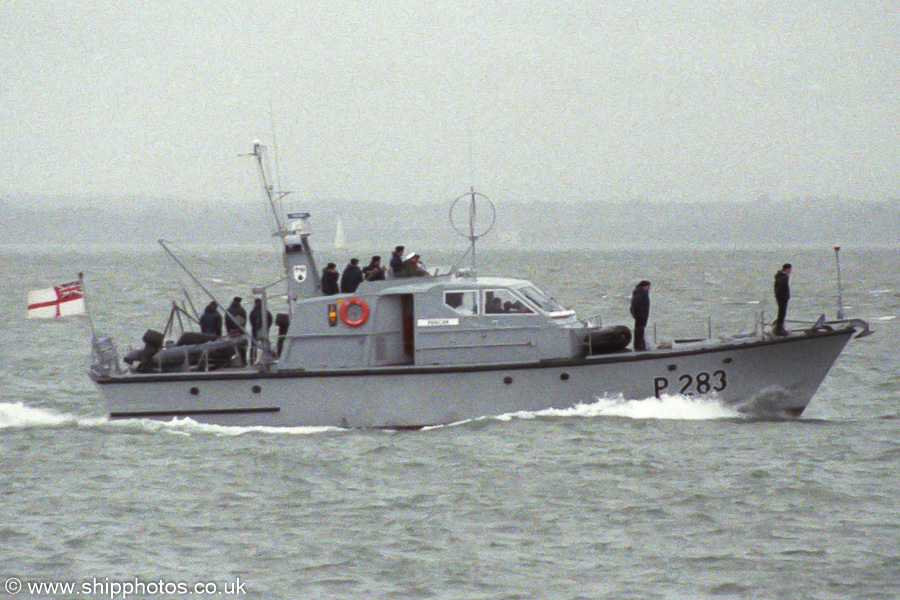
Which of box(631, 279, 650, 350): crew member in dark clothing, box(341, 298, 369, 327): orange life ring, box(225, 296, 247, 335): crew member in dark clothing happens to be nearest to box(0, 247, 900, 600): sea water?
box(631, 279, 650, 350): crew member in dark clothing

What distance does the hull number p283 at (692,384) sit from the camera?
2253cm

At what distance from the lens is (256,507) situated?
60.0ft

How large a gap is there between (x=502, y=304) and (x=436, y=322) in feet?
4.18

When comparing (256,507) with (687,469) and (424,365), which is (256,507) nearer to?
(424,365)

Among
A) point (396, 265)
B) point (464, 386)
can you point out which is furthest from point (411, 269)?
point (464, 386)

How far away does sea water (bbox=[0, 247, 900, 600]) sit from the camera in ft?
49.8

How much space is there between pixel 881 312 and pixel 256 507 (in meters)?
48.3

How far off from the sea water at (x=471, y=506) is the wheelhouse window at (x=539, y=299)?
204cm

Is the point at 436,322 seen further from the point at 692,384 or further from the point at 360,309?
the point at 692,384

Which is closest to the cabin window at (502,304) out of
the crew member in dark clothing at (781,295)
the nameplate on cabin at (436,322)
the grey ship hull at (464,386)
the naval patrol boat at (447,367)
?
the naval patrol boat at (447,367)

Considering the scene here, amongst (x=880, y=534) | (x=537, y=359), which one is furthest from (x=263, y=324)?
(x=880, y=534)

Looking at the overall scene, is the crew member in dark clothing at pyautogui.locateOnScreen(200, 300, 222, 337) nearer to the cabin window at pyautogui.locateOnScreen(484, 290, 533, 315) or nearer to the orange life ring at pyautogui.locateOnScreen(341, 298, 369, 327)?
the orange life ring at pyautogui.locateOnScreen(341, 298, 369, 327)

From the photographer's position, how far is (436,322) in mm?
22578

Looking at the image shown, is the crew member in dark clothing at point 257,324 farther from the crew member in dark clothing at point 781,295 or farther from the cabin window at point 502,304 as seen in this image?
the crew member in dark clothing at point 781,295
